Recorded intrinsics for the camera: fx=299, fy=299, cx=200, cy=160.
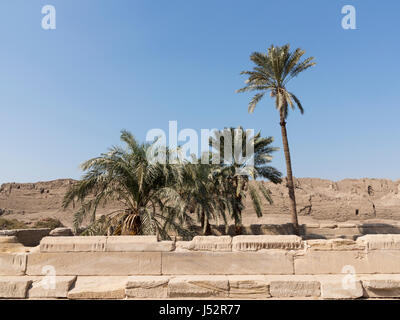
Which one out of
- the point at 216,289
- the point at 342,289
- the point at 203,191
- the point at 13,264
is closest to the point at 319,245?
the point at 342,289

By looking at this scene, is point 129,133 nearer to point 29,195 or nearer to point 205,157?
point 205,157

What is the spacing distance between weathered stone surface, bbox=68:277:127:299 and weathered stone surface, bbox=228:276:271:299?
152 cm

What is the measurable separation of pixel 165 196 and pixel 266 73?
10216 mm

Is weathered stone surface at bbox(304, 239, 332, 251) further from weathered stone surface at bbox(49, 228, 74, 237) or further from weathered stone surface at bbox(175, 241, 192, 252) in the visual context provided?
weathered stone surface at bbox(49, 228, 74, 237)

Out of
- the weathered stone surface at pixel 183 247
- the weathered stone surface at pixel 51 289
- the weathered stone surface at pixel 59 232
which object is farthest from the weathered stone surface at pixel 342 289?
the weathered stone surface at pixel 59 232

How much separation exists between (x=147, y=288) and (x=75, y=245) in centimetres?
141

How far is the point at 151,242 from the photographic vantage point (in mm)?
4672

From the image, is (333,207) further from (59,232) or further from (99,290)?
(99,290)

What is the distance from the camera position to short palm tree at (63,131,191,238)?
7.83 metres

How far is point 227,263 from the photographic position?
4574 millimetres

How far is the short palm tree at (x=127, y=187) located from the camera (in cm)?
783

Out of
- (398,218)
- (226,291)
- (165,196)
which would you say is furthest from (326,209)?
(226,291)

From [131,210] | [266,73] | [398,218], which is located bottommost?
[398,218]

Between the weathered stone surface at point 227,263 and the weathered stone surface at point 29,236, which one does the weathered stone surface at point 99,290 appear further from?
the weathered stone surface at point 29,236
